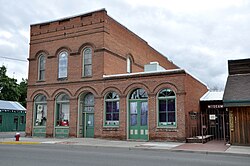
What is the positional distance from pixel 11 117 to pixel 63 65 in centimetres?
1892

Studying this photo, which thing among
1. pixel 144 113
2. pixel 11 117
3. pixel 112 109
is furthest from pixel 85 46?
pixel 11 117

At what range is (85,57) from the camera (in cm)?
2431

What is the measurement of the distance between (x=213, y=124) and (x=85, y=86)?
35.6 ft

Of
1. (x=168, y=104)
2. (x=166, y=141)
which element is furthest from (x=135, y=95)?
(x=166, y=141)

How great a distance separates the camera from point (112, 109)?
22547 mm

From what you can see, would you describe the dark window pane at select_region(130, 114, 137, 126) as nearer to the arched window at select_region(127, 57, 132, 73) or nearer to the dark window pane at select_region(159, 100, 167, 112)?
the dark window pane at select_region(159, 100, 167, 112)

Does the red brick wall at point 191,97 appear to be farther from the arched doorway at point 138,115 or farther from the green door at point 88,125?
the green door at point 88,125

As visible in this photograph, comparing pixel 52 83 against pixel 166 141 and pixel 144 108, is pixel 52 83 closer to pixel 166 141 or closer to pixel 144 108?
pixel 144 108

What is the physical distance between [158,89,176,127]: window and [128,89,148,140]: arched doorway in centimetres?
108

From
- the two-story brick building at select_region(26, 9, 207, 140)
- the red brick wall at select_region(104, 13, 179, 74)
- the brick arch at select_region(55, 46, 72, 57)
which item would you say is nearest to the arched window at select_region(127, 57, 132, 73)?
the two-story brick building at select_region(26, 9, 207, 140)

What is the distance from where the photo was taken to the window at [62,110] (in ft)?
80.4

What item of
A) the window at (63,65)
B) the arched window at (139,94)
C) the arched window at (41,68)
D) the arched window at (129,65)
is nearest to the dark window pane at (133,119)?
the arched window at (139,94)

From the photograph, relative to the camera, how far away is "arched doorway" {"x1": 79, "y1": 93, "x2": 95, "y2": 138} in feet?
77.6

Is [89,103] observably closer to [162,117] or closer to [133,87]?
[133,87]
